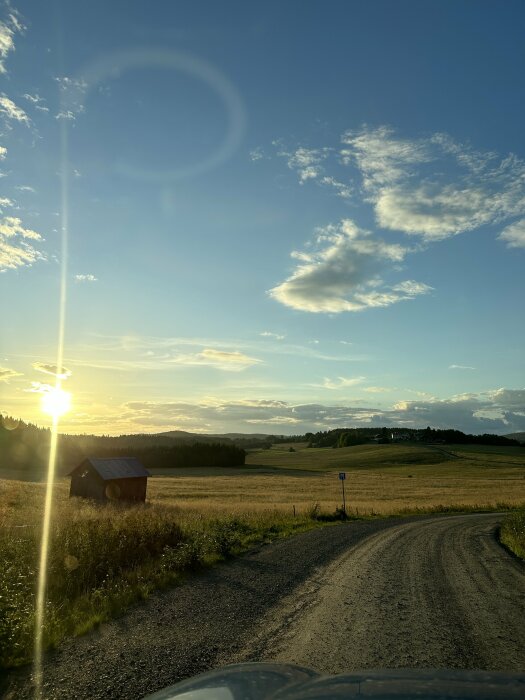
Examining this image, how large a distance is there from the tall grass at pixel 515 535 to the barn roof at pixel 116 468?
27.2 meters

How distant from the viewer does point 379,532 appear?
22078 millimetres

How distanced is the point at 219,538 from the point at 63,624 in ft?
26.4

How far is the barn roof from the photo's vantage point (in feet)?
131

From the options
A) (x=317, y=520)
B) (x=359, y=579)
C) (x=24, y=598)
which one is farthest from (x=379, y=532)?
(x=24, y=598)

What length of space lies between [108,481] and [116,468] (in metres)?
1.95

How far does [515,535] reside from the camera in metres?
19.7

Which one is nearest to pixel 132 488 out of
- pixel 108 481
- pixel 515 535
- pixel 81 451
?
pixel 108 481

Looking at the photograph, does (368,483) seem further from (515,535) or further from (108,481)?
(515,535)

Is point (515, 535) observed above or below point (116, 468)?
below

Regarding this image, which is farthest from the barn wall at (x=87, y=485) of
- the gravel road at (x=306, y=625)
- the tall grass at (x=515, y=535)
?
the gravel road at (x=306, y=625)

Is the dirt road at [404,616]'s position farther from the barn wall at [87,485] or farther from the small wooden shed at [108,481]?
the barn wall at [87,485]

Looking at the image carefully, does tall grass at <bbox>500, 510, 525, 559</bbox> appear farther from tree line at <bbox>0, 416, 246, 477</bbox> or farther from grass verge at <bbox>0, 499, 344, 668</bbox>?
tree line at <bbox>0, 416, 246, 477</bbox>

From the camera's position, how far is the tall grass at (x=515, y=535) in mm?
17027

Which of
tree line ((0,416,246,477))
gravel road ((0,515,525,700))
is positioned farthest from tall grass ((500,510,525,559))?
tree line ((0,416,246,477))
